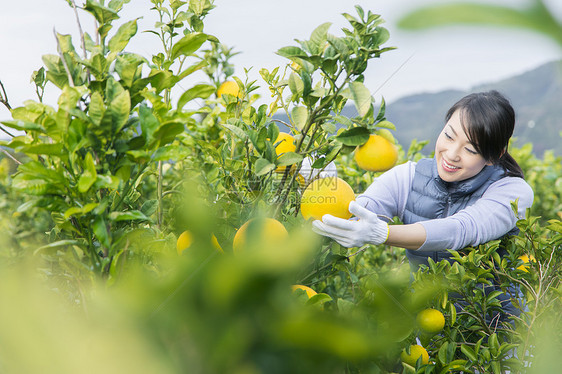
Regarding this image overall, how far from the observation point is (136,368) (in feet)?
0.68

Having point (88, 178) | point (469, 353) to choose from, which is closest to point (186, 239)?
point (88, 178)

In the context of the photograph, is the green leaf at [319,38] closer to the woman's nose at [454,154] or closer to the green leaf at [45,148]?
the green leaf at [45,148]

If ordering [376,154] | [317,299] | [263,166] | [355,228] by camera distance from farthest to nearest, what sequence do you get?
[355,228] < [376,154] < [263,166] < [317,299]

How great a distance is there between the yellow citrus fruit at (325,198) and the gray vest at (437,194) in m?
0.52

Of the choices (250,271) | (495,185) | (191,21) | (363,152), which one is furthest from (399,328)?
(495,185)

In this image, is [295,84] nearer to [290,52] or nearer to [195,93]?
[290,52]

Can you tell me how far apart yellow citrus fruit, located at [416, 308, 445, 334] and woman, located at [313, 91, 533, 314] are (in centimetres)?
31

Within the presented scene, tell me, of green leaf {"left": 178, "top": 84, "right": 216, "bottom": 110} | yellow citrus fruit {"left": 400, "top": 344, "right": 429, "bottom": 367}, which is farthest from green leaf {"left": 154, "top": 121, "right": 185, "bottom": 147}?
yellow citrus fruit {"left": 400, "top": 344, "right": 429, "bottom": 367}

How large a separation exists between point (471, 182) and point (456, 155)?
13cm

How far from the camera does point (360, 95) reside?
949 millimetres

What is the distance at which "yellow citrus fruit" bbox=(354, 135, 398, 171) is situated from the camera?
3.82ft

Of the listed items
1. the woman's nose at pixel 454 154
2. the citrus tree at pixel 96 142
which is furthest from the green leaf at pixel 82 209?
the woman's nose at pixel 454 154

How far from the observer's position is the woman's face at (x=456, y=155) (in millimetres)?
1571

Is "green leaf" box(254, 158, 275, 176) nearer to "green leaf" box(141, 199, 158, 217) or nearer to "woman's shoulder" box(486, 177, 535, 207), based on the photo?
"green leaf" box(141, 199, 158, 217)
